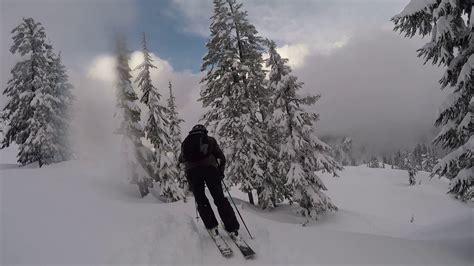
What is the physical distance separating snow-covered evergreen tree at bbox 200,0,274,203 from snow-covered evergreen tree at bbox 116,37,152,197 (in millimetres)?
4823

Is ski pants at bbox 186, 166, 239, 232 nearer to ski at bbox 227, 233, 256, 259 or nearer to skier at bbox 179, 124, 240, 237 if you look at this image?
skier at bbox 179, 124, 240, 237

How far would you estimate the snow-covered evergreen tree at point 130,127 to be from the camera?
18.2 meters

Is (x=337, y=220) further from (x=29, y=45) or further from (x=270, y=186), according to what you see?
(x=29, y=45)

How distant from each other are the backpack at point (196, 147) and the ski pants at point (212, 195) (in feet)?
0.94

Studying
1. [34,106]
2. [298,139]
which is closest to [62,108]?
[34,106]

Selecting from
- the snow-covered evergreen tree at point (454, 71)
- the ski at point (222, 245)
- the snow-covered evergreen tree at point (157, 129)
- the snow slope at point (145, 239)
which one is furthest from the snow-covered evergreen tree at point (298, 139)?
the ski at point (222, 245)

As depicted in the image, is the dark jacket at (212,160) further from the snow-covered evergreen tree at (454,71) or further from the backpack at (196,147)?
the snow-covered evergreen tree at (454,71)

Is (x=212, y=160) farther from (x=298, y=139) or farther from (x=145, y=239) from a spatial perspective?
(x=298, y=139)

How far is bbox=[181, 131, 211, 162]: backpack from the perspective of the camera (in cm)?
802

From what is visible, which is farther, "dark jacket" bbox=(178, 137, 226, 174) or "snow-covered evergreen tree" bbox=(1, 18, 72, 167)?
"snow-covered evergreen tree" bbox=(1, 18, 72, 167)

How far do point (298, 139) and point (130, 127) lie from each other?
10105 millimetres

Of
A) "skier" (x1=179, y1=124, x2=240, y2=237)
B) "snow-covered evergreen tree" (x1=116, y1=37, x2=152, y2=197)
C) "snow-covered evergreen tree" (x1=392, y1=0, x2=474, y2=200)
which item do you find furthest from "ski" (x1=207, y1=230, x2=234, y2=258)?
"snow-covered evergreen tree" (x1=116, y1=37, x2=152, y2=197)

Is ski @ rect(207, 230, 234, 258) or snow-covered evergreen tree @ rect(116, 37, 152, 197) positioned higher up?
snow-covered evergreen tree @ rect(116, 37, 152, 197)

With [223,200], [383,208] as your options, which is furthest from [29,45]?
[383,208]
